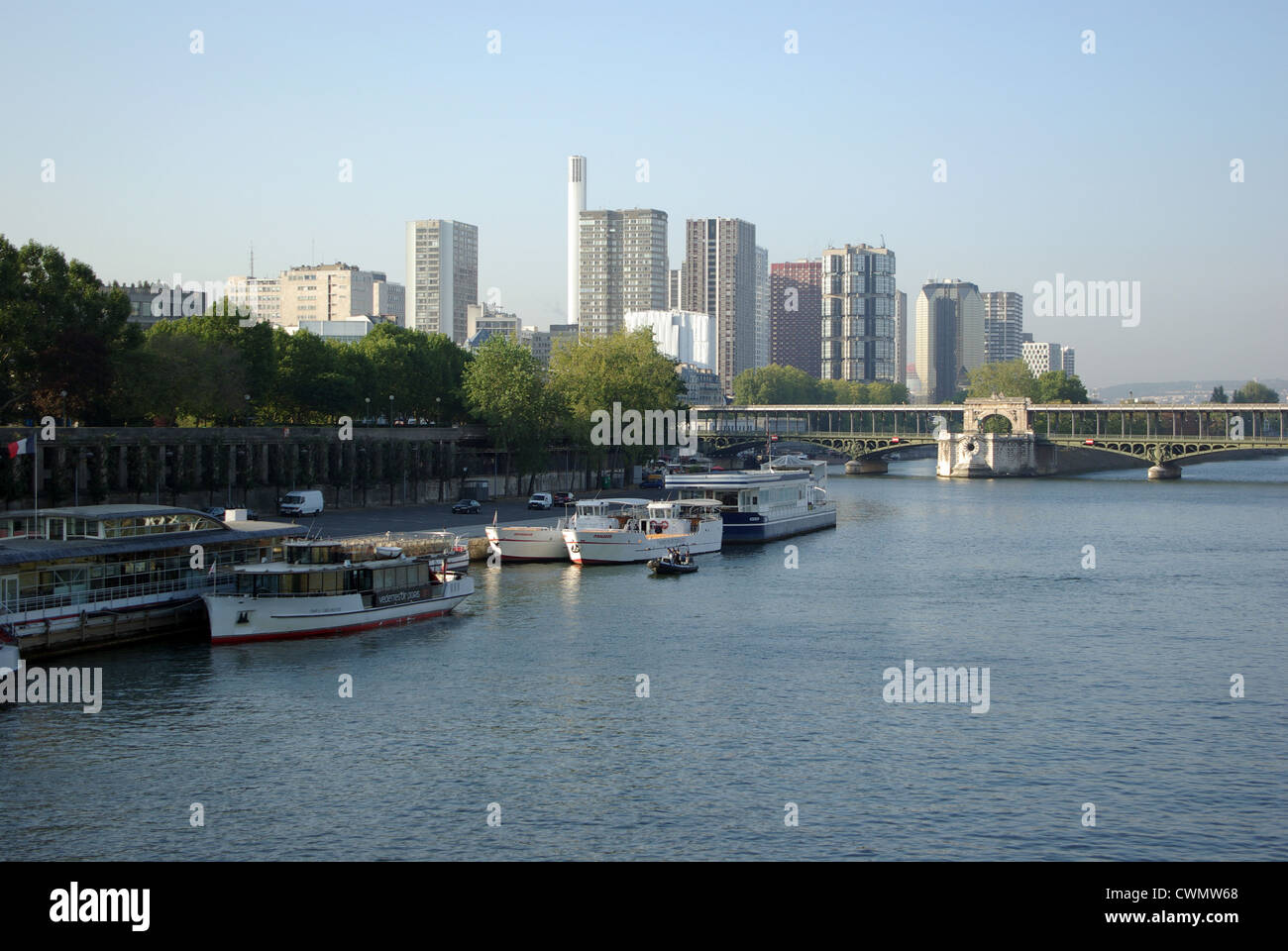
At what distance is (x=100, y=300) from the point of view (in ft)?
219

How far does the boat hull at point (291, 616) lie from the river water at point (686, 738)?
2.70ft

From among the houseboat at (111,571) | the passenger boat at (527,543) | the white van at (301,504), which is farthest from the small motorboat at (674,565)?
the white van at (301,504)

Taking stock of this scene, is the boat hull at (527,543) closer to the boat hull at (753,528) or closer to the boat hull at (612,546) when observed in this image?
the boat hull at (612,546)

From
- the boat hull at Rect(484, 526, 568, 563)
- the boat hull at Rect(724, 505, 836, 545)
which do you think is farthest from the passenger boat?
the boat hull at Rect(724, 505, 836, 545)

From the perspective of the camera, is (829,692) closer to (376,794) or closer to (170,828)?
(376,794)

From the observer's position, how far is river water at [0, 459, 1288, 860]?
893 inches

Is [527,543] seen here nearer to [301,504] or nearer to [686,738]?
[301,504]

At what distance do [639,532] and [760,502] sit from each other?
56.0 feet

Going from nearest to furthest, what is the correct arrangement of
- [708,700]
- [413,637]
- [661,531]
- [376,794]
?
[376,794] → [708,700] → [413,637] → [661,531]

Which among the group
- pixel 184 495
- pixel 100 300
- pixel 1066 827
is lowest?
pixel 1066 827

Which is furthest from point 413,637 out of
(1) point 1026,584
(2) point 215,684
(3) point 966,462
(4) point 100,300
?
(3) point 966,462

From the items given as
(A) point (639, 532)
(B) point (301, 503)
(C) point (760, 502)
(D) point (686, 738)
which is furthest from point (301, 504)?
(D) point (686, 738)

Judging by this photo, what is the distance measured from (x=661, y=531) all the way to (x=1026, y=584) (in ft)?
60.5

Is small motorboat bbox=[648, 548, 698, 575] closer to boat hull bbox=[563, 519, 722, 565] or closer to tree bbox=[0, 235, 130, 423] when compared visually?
boat hull bbox=[563, 519, 722, 565]
